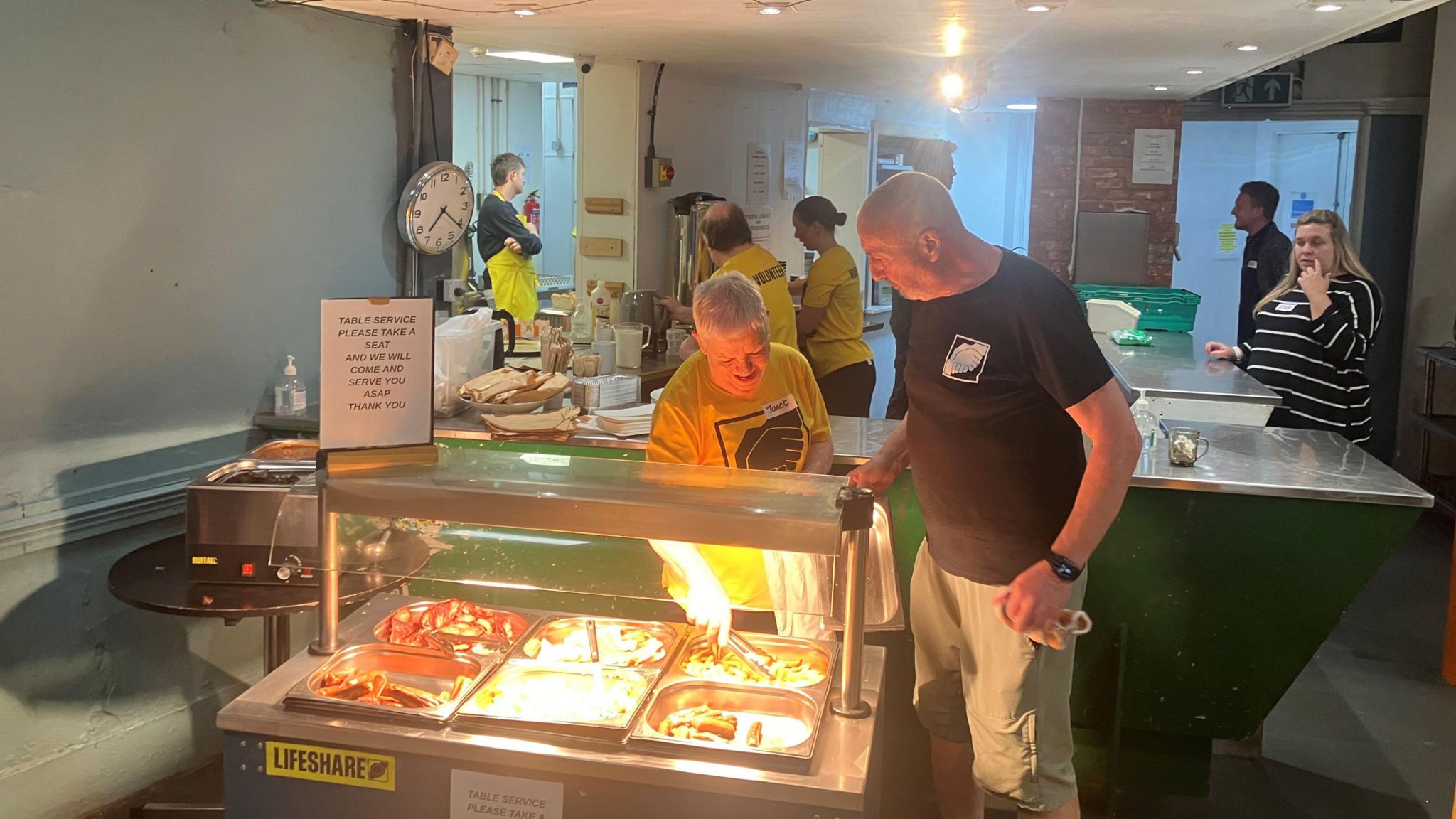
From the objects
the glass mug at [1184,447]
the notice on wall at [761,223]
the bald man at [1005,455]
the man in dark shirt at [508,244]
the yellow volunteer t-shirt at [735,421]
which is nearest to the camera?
the bald man at [1005,455]

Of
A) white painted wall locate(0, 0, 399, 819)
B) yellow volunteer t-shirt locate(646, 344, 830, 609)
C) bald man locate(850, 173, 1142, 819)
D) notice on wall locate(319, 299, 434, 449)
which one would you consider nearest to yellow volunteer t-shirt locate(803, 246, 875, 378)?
white painted wall locate(0, 0, 399, 819)

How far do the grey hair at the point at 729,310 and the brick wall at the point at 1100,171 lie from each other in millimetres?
6007

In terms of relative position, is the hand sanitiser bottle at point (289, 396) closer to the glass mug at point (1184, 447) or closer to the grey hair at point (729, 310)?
the grey hair at point (729, 310)


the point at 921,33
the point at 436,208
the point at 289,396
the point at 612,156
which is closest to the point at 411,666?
the point at 289,396

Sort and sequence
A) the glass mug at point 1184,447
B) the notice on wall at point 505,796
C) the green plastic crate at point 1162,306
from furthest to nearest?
the green plastic crate at point 1162,306 → the glass mug at point 1184,447 → the notice on wall at point 505,796

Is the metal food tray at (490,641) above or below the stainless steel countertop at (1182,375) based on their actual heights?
below

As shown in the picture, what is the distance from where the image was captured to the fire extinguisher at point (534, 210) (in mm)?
9102

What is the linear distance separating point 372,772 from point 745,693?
70cm

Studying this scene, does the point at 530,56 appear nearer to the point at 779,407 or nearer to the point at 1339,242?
the point at 1339,242

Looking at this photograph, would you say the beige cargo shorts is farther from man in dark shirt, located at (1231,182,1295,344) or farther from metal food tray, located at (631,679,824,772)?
man in dark shirt, located at (1231,182,1295,344)

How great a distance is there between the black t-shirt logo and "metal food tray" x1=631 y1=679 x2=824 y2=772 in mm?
717

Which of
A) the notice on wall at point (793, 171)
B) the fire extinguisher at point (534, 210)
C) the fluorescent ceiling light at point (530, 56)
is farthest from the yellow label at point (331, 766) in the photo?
the fire extinguisher at point (534, 210)

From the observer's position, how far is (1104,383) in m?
2.20

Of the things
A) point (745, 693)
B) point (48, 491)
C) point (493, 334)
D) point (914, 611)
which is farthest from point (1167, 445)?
point (48, 491)
